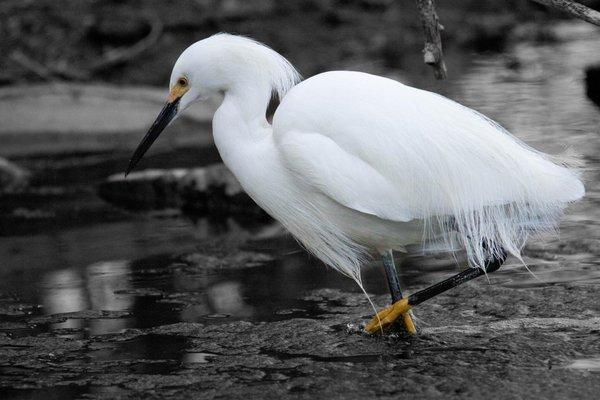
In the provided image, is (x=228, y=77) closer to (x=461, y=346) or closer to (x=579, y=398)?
(x=461, y=346)

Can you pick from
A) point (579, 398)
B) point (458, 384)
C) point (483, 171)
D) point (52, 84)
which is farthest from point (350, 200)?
point (52, 84)

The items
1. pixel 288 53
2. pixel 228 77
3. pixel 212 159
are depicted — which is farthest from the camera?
pixel 288 53

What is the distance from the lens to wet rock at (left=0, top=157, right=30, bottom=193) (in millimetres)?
8320

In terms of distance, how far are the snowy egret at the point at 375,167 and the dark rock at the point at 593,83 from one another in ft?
17.1

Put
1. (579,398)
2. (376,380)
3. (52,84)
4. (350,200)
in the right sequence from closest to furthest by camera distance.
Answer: (579,398) < (376,380) < (350,200) < (52,84)

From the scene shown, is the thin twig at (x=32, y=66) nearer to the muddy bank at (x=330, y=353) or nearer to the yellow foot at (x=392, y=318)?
the muddy bank at (x=330, y=353)

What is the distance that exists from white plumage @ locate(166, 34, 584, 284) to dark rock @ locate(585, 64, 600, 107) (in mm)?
5226

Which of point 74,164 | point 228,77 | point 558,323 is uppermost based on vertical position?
point 228,77

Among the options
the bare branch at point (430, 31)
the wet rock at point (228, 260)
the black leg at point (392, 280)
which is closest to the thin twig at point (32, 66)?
the wet rock at point (228, 260)

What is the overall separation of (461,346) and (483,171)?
0.76 metres

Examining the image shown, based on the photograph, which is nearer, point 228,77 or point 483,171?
point 483,171

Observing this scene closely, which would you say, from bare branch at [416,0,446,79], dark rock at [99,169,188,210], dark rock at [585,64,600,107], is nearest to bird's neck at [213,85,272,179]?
bare branch at [416,0,446,79]

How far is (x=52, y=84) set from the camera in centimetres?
1054

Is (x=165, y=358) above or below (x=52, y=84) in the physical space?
below
